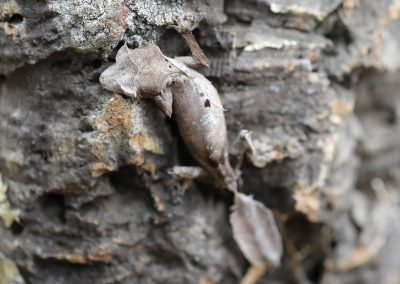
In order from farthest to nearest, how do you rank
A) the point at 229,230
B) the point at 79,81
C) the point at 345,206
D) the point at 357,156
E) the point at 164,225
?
the point at 357,156, the point at 345,206, the point at 229,230, the point at 164,225, the point at 79,81

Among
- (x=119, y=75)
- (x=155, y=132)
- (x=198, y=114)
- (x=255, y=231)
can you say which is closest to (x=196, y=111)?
(x=198, y=114)

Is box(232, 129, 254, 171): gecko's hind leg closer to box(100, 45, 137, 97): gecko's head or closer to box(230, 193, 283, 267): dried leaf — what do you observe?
box(230, 193, 283, 267): dried leaf

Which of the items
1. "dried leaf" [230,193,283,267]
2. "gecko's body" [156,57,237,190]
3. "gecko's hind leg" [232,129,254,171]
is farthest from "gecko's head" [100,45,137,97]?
"dried leaf" [230,193,283,267]

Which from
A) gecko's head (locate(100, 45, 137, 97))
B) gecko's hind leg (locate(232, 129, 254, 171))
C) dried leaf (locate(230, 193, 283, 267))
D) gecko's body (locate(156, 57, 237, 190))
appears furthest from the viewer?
dried leaf (locate(230, 193, 283, 267))

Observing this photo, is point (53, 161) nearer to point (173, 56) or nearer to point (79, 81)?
point (79, 81)

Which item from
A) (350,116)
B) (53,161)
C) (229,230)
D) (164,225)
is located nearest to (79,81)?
(53,161)

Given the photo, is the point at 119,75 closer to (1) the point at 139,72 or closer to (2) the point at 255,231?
(1) the point at 139,72
